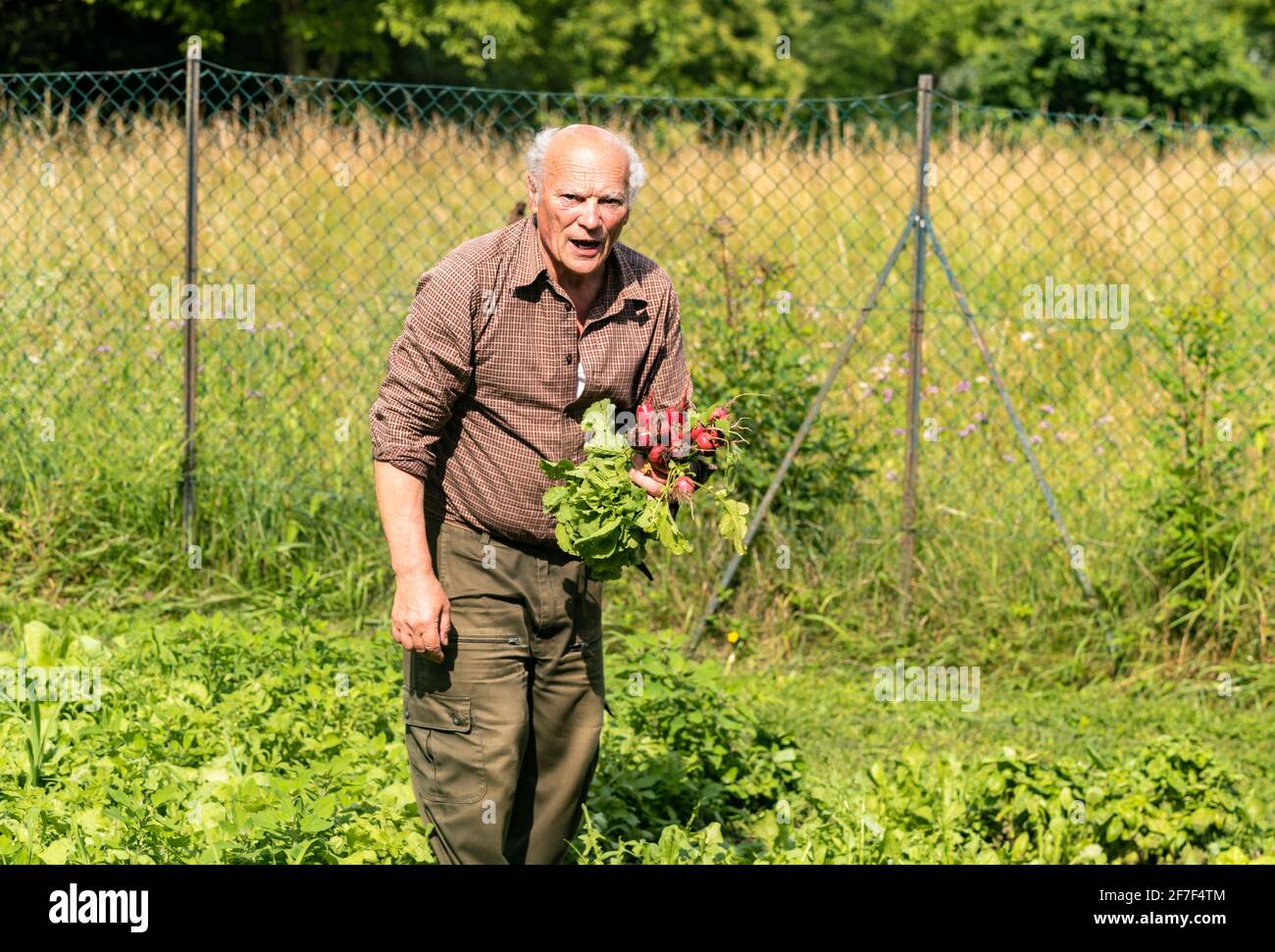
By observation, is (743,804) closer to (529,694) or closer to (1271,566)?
(529,694)

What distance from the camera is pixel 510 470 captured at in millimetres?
3605

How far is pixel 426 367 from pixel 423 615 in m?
0.57

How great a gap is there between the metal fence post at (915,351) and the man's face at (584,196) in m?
2.97

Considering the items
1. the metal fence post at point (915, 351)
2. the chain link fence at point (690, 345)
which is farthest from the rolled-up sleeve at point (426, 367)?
the metal fence post at point (915, 351)

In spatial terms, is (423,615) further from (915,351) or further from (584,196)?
(915,351)

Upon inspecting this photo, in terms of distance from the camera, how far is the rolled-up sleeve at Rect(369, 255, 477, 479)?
11.3ft

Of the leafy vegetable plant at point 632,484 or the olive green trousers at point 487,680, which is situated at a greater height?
the leafy vegetable plant at point 632,484

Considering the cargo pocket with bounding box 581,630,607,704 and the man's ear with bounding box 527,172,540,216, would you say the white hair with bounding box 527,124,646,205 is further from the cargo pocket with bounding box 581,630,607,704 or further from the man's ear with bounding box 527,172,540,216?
the cargo pocket with bounding box 581,630,607,704

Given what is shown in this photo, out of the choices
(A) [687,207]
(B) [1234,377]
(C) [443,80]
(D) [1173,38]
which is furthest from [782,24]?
(B) [1234,377]

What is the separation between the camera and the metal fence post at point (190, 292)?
6539 mm

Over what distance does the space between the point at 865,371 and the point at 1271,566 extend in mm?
2231

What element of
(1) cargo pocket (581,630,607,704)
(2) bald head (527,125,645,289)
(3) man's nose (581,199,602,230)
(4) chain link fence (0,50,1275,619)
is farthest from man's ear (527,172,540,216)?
(4) chain link fence (0,50,1275,619)

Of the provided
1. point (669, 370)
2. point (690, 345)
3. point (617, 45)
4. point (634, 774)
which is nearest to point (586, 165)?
point (669, 370)

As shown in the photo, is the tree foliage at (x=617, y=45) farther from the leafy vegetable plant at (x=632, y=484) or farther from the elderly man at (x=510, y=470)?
the leafy vegetable plant at (x=632, y=484)
